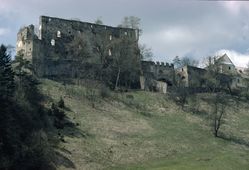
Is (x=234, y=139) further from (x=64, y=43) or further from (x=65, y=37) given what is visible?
(x=65, y=37)

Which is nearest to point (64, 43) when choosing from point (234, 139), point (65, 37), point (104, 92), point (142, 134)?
point (65, 37)

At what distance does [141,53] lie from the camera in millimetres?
103750

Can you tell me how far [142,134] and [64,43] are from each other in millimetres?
27522

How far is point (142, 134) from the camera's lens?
77.9 metres

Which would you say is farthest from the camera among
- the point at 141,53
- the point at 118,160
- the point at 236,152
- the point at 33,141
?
the point at 141,53

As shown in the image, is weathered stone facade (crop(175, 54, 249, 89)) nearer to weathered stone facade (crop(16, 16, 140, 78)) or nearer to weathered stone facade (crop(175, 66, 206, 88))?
weathered stone facade (crop(175, 66, 206, 88))

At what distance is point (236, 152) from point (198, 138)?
561 cm

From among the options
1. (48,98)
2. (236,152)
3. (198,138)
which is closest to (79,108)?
(48,98)

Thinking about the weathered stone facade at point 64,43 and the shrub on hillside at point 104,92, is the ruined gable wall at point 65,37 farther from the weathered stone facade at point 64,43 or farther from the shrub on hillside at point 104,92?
the shrub on hillside at point 104,92

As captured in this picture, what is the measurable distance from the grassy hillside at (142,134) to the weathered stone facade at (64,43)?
6.55m

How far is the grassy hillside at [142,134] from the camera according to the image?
68.2 m

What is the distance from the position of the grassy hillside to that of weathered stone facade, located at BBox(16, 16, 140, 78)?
6.55 meters

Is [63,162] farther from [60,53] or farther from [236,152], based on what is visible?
[60,53]

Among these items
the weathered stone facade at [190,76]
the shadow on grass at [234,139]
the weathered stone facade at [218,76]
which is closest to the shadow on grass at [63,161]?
the shadow on grass at [234,139]
